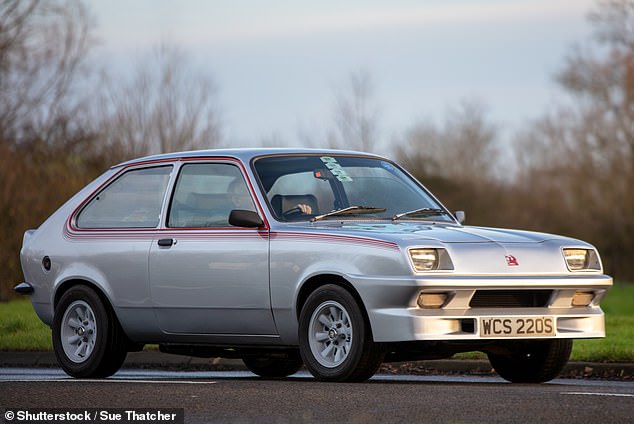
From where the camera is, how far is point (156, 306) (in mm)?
10805

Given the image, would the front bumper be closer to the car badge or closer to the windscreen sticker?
the car badge

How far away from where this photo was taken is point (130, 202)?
11453 mm

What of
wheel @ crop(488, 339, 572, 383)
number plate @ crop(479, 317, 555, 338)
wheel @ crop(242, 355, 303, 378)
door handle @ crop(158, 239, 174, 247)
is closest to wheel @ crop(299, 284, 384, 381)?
number plate @ crop(479, 317, 555, 338)

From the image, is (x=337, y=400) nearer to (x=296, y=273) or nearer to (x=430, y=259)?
(x=430, y=259)

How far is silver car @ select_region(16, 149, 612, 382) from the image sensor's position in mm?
9398

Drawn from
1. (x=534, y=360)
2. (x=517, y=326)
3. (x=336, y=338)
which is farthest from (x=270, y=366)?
(x=517, y=326)

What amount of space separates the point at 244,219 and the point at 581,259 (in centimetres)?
244

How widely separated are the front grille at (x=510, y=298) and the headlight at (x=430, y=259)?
0.31 metres

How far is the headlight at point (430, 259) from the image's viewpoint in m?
9.30

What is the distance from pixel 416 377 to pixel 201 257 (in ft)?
7.98

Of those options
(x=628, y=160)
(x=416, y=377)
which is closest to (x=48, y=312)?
(x=416, y=377)

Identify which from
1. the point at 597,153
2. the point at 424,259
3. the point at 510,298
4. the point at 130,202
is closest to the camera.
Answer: the point at 424,259

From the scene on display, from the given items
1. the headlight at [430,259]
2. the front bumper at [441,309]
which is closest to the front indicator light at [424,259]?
the headlight at [430,259]

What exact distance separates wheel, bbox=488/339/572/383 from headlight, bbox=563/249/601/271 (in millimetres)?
574
